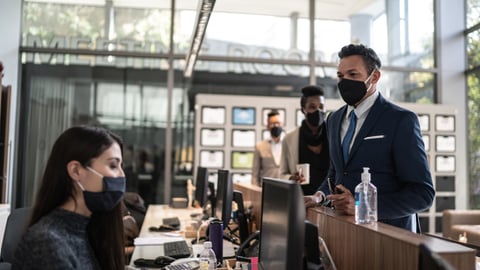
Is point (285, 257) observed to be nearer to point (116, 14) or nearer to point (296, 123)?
point (296, 123)

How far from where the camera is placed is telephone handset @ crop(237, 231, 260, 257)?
2100mm

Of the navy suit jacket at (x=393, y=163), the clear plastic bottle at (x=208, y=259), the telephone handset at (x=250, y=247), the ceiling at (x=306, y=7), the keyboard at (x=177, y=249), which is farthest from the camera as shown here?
the ceiling at (x=306, y=7)

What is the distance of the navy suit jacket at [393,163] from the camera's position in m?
1.57

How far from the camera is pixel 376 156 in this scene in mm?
1688

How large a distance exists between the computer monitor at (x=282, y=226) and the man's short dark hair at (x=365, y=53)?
2.27 feet

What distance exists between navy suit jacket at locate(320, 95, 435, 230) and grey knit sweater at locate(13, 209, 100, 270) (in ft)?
3.44

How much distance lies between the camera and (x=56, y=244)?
4.42 ft

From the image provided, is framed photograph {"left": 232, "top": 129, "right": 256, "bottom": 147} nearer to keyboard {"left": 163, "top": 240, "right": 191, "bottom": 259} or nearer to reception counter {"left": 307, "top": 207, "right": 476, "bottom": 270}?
keyboard {"left": 163, "top": 240, "right": 191, "bottom": 259}

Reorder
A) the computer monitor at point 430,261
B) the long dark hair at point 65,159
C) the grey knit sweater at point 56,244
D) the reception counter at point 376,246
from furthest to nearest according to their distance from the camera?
1. the long dark hair at point 65,159
2. the grey knit sweater at point 56,244
3. the reception counter at point 376,246
4. the computer monitor at point 430,261

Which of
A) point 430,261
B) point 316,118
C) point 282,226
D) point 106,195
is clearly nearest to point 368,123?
point 282,226

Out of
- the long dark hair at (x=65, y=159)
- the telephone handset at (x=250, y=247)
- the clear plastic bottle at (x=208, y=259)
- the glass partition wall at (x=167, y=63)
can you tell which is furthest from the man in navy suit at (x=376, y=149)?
the glass partition wall at (x=167, y=63)

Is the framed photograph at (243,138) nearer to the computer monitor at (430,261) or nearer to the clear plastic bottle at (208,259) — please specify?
the clear plastic bottle at (208,259)

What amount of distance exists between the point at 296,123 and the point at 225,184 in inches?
135

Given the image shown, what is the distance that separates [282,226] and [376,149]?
641mm
